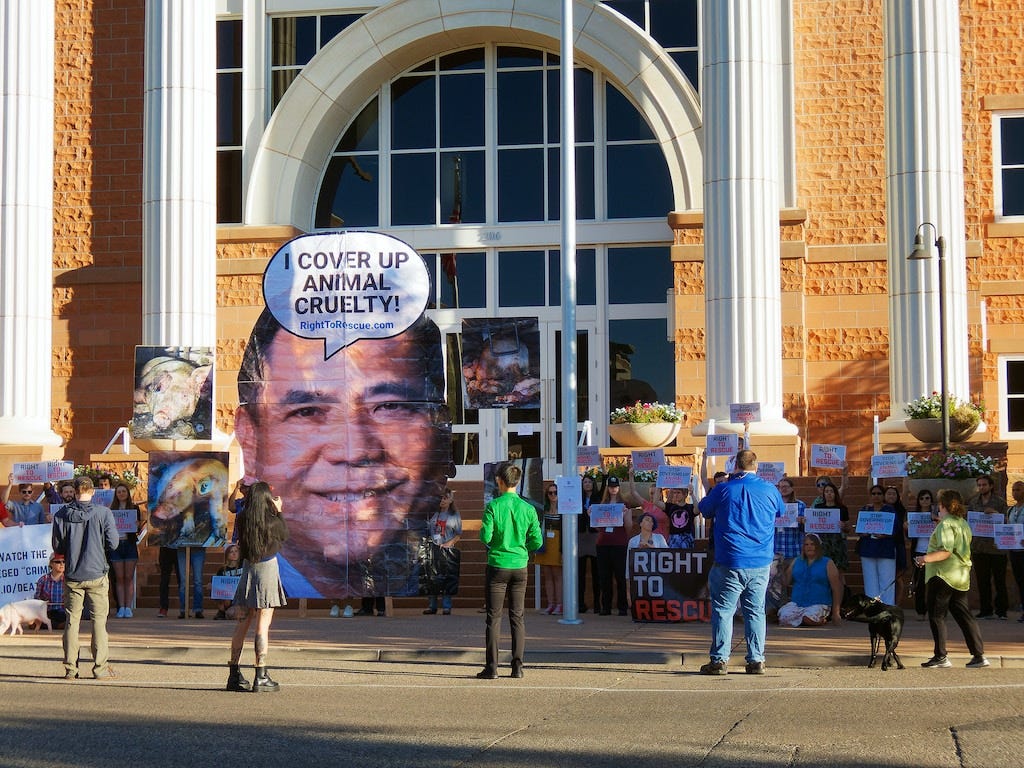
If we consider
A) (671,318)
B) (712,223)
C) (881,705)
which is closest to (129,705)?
(881,705)

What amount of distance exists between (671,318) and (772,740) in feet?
56.8

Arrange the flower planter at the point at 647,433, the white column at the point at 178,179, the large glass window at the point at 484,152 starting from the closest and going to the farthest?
the flower planter at the point at 647,433
the white column at the point at 178,179
the large glass window at the point at 484,152

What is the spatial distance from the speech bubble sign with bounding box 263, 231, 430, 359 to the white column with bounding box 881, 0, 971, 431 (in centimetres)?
990

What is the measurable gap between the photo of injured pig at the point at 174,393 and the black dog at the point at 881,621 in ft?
33.3

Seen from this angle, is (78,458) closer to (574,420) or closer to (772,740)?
(574,420)

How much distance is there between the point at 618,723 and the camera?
33.0ft

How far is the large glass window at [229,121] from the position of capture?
91.3 ft

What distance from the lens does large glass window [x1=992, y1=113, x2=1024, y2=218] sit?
26625 mm

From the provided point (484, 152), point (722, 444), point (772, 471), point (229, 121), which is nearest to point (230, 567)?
point (722, 444)

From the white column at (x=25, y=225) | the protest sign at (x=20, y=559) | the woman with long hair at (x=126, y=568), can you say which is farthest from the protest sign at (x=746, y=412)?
the white column at (x=25, y=225)

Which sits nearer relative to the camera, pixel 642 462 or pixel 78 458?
pixel 642 462

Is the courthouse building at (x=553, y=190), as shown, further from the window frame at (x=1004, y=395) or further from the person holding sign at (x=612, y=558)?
the person holding sign at (x=612, y=558)

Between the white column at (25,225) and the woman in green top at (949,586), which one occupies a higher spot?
the white column at (25,225)

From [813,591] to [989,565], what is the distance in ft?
7.45
